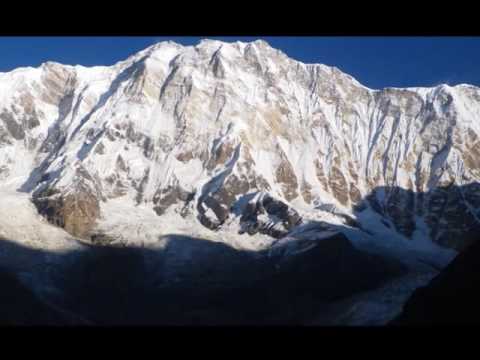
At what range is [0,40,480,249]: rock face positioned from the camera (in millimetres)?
157125

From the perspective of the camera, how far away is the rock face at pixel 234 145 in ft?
516

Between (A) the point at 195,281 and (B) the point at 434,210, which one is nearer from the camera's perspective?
(A) the point at 195,281

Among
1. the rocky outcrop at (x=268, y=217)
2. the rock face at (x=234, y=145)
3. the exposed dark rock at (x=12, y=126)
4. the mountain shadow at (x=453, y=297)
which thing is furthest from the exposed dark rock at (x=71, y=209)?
the mountain shadow at (x=453, y=297)

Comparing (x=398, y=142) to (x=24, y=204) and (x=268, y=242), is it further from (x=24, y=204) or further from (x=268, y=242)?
(x=24, y=204)

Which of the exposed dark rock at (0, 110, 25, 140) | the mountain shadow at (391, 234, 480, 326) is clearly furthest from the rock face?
the mountain shadow at (391, 234, 480, 326)

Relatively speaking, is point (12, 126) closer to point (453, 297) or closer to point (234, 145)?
point (234, 145)

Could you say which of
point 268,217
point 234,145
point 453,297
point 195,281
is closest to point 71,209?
point 195,281

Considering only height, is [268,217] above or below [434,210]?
below

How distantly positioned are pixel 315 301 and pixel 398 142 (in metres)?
82.9

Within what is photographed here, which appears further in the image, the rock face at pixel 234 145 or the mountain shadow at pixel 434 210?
the mountain shadow at pixel 434 210

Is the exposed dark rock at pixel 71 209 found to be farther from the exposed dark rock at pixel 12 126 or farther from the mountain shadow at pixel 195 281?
the exposed dark rock at pixel 12 126

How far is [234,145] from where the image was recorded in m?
167

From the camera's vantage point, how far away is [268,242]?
139375 millimetres
